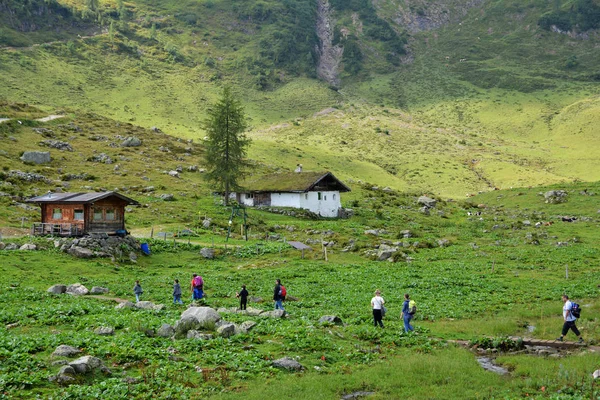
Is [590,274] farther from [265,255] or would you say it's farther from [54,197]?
[54,197]

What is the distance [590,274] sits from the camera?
134 feet

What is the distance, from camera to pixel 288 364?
19250 millimetres

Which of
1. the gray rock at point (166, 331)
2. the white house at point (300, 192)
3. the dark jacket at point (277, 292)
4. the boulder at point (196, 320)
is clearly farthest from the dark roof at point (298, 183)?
the gray rock at point (166, 331)

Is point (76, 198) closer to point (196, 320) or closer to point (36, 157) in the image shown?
point (196, 320)

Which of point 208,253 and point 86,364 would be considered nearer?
point 86,364

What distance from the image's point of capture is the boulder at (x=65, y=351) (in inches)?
725

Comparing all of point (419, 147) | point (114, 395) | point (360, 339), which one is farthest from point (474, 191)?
point (114, 395)

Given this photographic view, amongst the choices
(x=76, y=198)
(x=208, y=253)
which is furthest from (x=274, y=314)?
(x=76, y=198)

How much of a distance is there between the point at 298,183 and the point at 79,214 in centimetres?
3593

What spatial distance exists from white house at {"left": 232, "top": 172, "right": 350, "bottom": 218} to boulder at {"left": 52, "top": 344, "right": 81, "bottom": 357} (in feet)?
194

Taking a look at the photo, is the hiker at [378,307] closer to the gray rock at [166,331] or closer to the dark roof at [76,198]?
the gray rock at [166,331]

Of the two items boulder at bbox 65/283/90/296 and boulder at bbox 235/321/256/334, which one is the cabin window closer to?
boulder at bbox 65/283/90/296

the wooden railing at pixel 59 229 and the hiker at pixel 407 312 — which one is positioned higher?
the wooden railing at pixel 59 229

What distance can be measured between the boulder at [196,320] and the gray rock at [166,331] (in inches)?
8.3
